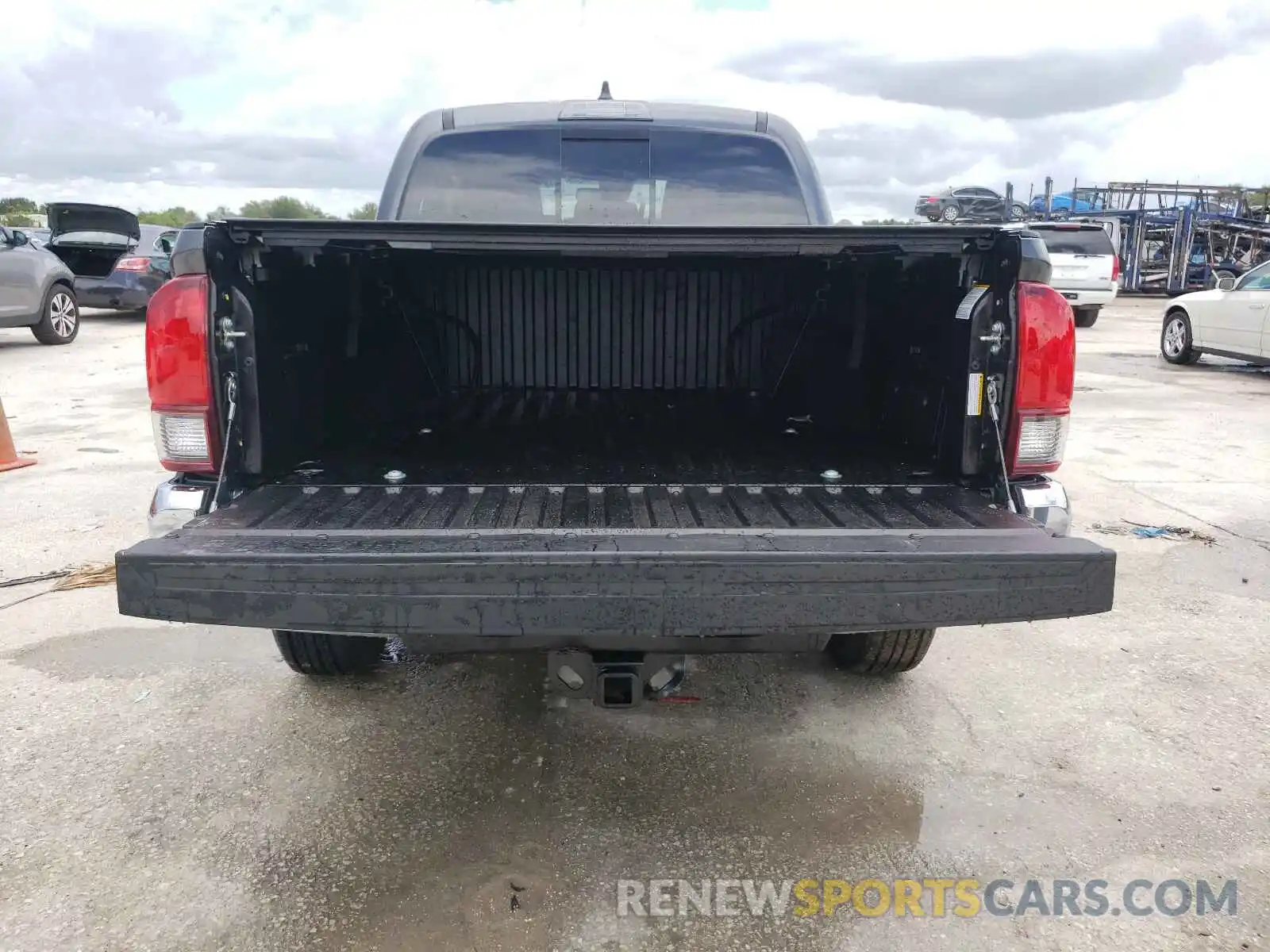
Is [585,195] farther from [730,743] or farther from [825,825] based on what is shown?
[825,825]

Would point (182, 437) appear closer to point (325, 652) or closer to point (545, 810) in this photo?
point (325, 652)

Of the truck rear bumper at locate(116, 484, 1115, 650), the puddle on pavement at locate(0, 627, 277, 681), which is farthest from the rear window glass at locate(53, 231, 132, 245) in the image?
the truck rear bumper at locate(116, 484, 1115, 650)

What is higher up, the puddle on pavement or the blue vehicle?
the blue vehicle

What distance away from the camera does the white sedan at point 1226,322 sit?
11.4 metres

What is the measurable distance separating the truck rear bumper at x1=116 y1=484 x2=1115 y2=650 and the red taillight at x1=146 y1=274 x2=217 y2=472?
16.5 inches

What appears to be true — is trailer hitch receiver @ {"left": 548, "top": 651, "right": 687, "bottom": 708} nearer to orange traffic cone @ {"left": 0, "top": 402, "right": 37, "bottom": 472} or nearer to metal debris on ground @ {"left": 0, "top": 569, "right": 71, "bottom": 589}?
metal debris on ground @ {"left": 0, "top": 569, "right": 71, "bottom": 589}

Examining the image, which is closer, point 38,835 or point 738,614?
point 738,614

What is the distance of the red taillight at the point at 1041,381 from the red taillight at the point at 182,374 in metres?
2.19

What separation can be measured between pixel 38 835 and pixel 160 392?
4.26ft

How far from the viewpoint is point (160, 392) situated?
8.29ft

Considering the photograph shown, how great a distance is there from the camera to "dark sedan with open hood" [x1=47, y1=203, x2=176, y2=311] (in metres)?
15.5

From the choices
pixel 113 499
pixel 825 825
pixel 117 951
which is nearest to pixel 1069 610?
pixel 825 825

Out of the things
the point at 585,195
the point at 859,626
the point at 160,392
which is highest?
the point at 585,195

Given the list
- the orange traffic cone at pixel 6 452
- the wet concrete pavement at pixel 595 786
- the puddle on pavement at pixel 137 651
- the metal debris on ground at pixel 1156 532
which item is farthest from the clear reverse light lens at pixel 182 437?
the orange traffic cone at pixel 6 452
